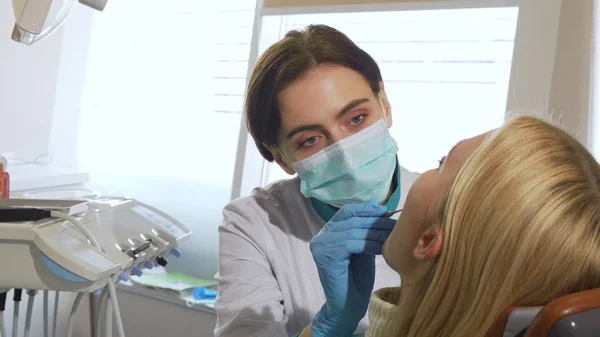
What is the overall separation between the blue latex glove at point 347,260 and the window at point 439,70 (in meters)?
1.23

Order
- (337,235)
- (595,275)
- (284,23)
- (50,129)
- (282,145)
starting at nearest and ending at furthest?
(595,275) < (337,235) < (282,145) < (284,23) < (50,129)

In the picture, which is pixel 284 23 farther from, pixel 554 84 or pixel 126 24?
pixel 554 84

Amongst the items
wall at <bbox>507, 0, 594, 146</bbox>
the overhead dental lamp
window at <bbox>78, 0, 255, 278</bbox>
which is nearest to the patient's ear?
wall at <bbox>507, 0, 594, 146</bbox>

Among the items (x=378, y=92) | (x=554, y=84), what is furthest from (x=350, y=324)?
(x=554, y=84)

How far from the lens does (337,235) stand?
3.60ft

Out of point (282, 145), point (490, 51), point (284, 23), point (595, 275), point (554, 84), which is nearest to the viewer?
point (595, 275)

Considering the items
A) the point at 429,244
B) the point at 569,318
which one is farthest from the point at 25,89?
the point at 569,318

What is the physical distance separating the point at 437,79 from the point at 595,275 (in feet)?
5.46

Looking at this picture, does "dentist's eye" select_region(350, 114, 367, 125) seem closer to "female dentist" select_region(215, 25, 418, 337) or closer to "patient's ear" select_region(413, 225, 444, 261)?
"female dentist" select_region(215, 25, 418, 337)

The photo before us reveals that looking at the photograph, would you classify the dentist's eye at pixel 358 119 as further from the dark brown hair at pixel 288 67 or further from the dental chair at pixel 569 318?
the dental chair at pixel 569 318

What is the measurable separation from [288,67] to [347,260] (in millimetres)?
515

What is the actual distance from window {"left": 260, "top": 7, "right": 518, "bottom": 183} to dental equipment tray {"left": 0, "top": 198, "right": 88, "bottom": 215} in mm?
1232

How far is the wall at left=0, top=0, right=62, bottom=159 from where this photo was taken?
9.05 feet

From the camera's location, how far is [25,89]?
2.90 meters
